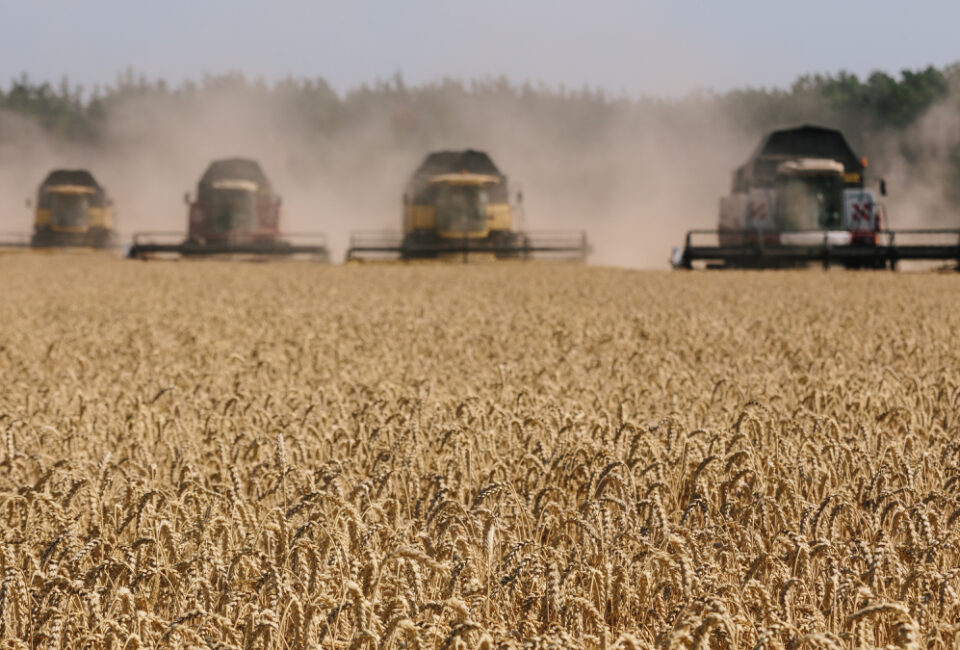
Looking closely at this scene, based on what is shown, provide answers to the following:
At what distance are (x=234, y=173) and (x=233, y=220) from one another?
1614 millimetres

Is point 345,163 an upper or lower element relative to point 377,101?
lower

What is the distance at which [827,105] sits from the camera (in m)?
94.1

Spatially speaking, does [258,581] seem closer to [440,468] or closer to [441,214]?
[440,468]

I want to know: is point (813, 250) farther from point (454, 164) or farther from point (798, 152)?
point (454, 164)

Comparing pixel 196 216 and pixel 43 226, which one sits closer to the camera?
pixel 196 216

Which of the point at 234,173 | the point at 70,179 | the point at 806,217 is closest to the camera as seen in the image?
the point at 806,217

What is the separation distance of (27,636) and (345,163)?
115 metres

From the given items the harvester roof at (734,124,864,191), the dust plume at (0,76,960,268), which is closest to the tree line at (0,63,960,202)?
the dust plume at (0,76,960,268)

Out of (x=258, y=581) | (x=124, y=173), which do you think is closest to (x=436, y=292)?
(x=258, y=581)

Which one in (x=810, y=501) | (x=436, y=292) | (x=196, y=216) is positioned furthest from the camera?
(x=196, y=216)

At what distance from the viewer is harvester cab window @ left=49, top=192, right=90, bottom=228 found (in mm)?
40469

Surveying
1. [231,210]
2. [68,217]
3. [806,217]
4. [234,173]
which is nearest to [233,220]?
[231,210]

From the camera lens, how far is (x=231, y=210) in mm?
33250

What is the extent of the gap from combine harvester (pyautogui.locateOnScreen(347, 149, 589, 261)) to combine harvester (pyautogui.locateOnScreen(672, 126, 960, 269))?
4.94 meters
